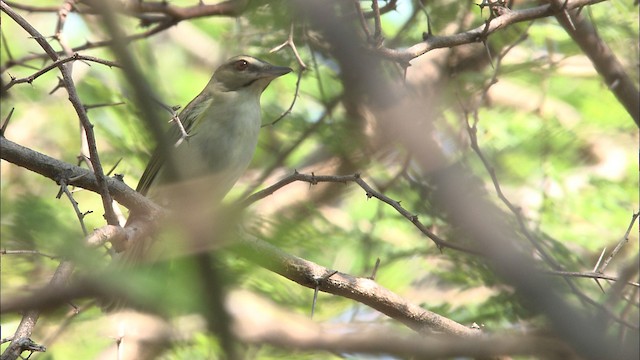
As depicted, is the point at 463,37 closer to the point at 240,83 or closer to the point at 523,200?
the point at 240,83

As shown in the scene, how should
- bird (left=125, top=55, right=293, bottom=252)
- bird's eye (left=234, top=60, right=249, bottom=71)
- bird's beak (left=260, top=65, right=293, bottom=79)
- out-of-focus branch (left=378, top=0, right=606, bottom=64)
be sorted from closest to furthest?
out-of-focus branch (left=378, top=0, right=606, bottom=64)
bird's beak (left=260, top=65, right=293, bottom=79)
bird (left=125, top=55, right=293, bottom=252)
bird's eye (left=234, top=60, right=249, bottom=71)

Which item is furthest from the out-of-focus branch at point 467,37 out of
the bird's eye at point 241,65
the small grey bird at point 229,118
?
the bird's eye at point 241,65

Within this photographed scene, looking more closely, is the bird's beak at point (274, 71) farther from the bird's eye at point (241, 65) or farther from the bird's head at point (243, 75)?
the bird's eye at point (241, 65)

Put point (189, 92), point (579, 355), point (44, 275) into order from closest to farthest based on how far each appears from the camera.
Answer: point (579, 355) → point (44, 275) → point (189, 92)

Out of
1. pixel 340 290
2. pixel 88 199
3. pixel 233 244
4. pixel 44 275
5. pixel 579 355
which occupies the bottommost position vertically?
pixel 579 355

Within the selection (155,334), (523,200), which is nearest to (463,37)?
(155,334)

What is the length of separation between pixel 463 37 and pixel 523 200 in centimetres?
398

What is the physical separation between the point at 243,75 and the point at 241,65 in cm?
9

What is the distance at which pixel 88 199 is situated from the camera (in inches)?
331

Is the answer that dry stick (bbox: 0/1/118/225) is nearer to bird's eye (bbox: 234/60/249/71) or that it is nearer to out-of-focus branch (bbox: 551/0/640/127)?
bird's eye (bbox: 234/60/249/71)

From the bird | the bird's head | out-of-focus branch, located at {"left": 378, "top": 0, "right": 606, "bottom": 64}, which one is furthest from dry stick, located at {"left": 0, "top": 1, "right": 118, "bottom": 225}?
the bird's head

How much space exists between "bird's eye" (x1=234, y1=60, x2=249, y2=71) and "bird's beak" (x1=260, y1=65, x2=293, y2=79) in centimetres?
24

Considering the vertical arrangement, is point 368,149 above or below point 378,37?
above

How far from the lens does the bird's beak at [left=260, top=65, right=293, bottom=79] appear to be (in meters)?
6.63
